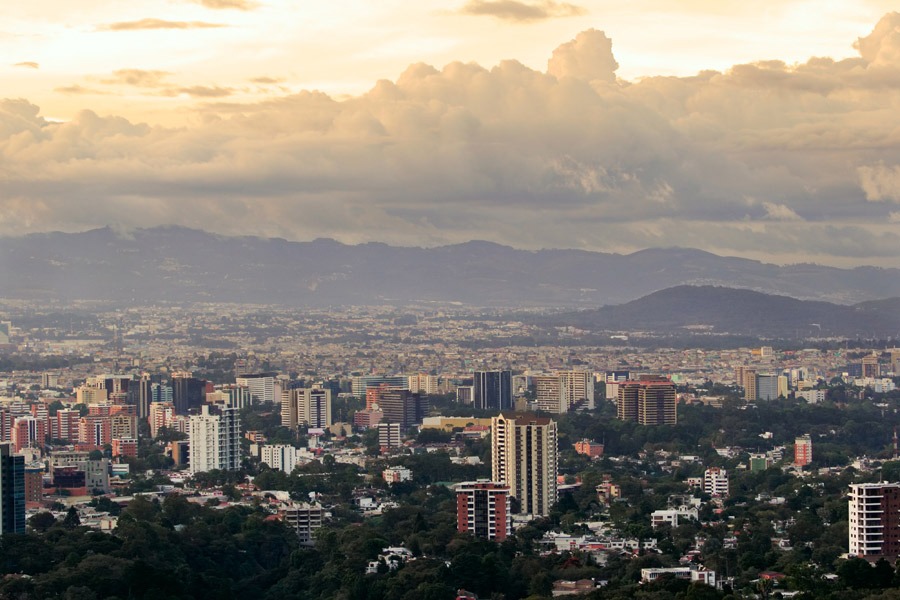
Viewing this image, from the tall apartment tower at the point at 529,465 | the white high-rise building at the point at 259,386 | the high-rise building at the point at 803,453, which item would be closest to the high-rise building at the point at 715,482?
the tall apartment tower at the point at 529,465

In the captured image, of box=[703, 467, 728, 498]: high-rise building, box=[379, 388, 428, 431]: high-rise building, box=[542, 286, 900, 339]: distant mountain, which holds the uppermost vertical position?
box=[542, 286, 900, 339]: distant mountain

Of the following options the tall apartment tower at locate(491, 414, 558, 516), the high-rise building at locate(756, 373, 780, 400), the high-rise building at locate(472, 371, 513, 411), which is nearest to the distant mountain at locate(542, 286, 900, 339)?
the high-rise building at locate(756, 373, 780, 400)

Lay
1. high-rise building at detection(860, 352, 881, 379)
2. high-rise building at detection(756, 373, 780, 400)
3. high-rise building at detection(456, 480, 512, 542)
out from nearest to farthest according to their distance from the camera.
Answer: high-rise building at detection(456, 480, 512, 542) → high-rise building at detection(756, 373, 780, 400) → high-rise building at detection(860, 352, 881, 379)

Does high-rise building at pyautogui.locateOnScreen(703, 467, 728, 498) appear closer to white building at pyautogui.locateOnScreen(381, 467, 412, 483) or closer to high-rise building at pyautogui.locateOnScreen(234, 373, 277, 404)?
white building at pyautogui.locateOnScreen(381, 467, 412, 483)

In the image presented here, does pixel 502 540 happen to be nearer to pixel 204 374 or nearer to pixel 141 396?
pixel 141 396

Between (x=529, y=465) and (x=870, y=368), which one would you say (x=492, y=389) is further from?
(x=529, y=465)

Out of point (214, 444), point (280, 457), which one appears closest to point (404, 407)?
point (280, 457)

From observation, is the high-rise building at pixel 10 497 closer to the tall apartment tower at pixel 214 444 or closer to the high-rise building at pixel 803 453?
the tall apartment tower at pixel 214 444
